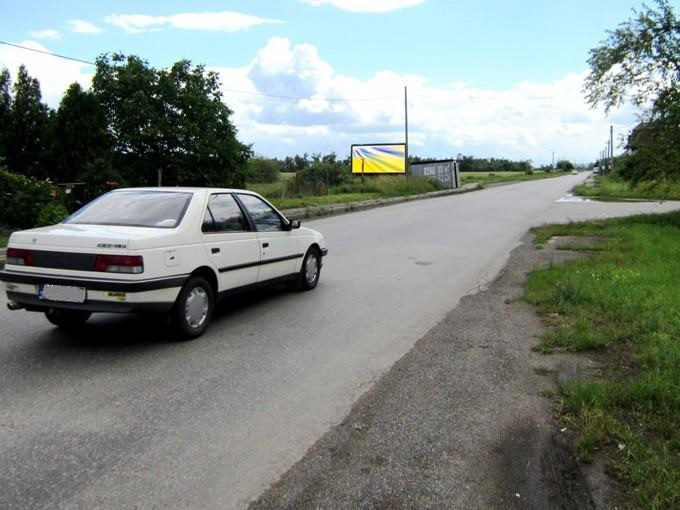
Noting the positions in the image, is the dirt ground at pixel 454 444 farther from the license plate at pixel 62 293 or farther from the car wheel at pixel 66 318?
the car wheel at pixel 66 318

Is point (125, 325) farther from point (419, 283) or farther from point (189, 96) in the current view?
point (189, 96)

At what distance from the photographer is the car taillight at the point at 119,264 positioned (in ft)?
17.3

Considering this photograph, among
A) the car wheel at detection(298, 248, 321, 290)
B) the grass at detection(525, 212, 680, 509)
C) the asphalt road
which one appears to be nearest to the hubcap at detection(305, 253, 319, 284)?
the car wheel at detection(298, 248, 321, 290)

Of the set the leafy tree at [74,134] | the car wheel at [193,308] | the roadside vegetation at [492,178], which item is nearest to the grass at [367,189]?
the leafy tree at [74,134]

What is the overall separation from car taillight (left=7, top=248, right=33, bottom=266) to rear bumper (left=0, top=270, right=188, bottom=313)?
0.10m

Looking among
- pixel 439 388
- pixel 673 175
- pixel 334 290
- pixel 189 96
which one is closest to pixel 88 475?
pixel 439 388

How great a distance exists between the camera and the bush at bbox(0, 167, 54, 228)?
543 inches

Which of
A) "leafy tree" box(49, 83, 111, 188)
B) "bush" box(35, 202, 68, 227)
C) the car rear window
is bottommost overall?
"bush" box(35, 202, 68, 227)

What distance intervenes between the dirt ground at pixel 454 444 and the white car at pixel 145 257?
2.16m

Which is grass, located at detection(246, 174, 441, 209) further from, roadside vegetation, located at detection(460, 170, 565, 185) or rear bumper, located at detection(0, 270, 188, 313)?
rear bumper, located at detection(0, 270, 188, 313)

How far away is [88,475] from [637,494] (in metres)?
2.84

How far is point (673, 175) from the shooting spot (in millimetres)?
17375

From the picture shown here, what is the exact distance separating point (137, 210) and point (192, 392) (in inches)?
96.0

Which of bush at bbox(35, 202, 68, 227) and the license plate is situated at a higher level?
bush at bbox(35, 202, 68, 227)
